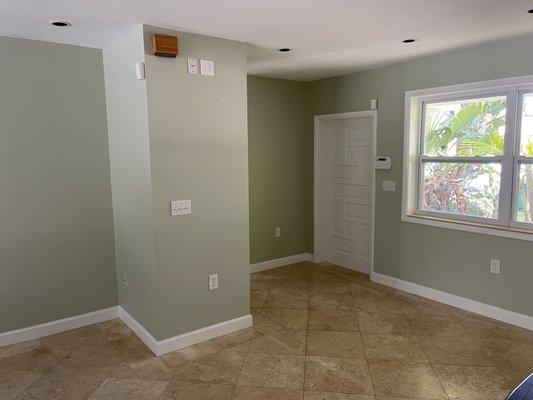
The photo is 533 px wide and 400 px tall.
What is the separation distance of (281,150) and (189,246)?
94.3 inches

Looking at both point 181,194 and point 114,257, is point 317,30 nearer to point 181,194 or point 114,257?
point 181,194

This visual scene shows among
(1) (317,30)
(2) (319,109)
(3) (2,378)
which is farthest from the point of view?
(2) (319,109)

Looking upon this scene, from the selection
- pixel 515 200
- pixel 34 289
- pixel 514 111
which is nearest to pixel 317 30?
pixel 514 111

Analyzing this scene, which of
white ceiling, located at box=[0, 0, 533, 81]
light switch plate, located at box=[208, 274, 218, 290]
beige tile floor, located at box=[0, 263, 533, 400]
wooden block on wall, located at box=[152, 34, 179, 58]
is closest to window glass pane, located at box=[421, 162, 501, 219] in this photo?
beige tile floor, located at box=[0, 263, 533, 400]

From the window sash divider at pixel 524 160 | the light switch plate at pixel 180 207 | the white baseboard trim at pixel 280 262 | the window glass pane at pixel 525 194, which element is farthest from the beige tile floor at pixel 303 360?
the window sash divider at pixel 524 160

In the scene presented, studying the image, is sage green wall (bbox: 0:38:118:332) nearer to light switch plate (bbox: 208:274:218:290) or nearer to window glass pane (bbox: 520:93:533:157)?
light switch plate (bbox: 208:274:218:290)

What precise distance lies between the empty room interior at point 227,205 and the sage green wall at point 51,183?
2 cm

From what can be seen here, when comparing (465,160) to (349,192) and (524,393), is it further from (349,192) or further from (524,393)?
(524,393)

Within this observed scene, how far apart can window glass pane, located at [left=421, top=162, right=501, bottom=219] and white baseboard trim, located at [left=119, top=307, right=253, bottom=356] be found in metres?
2.22

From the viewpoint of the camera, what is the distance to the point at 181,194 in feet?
9.66

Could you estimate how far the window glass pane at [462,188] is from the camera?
358cm

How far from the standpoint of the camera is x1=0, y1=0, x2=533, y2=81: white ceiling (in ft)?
7.70

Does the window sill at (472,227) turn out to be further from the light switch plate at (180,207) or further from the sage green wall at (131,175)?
the sage green wall at (131,175)

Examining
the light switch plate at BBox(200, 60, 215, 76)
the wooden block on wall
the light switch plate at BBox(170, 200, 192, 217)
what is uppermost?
the wooden block on wall
